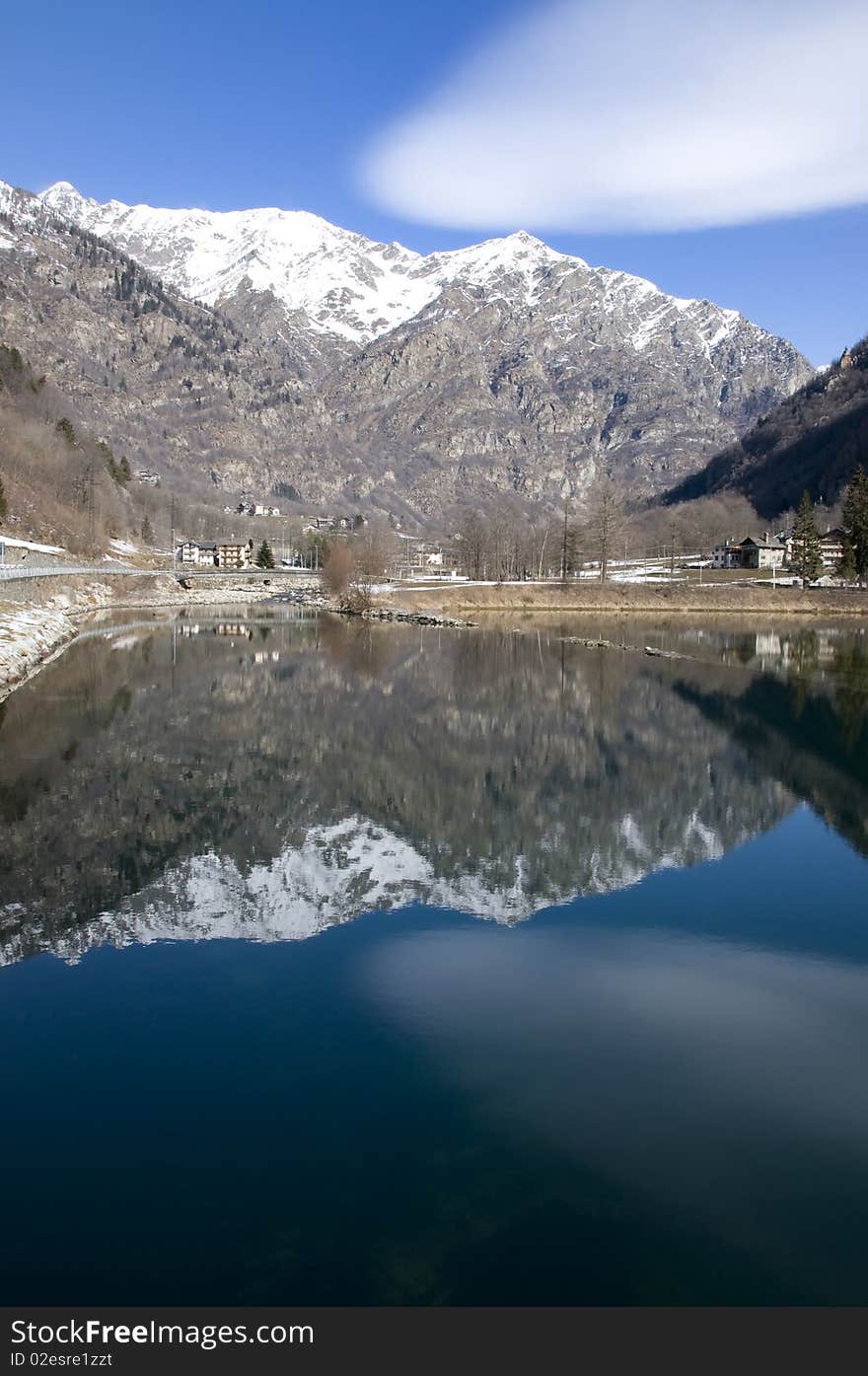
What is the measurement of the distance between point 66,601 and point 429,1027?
6929cm

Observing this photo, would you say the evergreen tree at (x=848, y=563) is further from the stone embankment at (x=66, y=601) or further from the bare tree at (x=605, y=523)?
the stone embankment at (x=66, y=601)

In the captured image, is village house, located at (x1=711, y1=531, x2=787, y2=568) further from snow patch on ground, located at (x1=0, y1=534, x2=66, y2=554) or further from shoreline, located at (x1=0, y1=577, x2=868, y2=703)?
snow patch on ground, located at (x1=0, y1=534, x2=66, y2=554)

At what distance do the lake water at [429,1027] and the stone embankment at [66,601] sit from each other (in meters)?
18.7

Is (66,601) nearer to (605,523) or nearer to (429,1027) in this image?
(605,523)

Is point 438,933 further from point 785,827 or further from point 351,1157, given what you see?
point 785,827

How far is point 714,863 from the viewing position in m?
17.5

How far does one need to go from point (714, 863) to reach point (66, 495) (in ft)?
408

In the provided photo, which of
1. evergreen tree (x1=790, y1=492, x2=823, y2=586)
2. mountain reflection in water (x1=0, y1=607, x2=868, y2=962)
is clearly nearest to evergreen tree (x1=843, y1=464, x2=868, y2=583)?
evergreen tree (x1=790, y1=492, x2=823, y2=586)

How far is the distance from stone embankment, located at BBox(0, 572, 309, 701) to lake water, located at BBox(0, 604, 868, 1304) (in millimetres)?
18690

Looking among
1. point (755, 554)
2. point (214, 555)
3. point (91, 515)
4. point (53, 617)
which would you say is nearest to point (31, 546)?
point (91, 515)

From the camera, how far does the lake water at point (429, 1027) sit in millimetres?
7113

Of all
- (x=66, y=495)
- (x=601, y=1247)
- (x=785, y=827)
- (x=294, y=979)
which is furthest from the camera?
(x=66, y=495)

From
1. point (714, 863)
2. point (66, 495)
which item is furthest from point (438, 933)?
point (66, 495)

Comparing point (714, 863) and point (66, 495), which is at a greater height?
point (66, 495)
